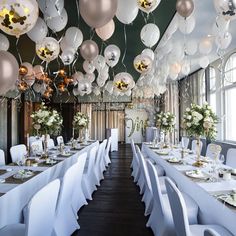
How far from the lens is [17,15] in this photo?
2.13 meters

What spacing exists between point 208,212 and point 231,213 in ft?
1.93

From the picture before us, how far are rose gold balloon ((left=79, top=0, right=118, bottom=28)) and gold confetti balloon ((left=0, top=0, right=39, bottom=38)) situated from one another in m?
0.49

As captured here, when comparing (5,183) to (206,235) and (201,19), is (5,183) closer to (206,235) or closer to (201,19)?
(206,235)

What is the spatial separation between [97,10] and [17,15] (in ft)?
2.42

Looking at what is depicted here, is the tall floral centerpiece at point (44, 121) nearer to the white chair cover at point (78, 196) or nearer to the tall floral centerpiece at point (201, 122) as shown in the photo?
the white chair cover at point (78, 196)

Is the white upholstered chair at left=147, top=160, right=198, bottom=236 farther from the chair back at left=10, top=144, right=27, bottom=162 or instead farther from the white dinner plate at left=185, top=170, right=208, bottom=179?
the chair back at left=10, top=144, right=27, bottom=162

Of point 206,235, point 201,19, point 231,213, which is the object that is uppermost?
point 201,19

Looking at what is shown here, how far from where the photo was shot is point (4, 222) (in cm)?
212

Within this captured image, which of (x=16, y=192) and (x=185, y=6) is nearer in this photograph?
(x=16, y=192)

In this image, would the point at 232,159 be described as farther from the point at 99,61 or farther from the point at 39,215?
the point at 39,215

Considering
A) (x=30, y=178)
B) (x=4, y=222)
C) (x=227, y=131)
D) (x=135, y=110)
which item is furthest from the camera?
(x=135, y=110)

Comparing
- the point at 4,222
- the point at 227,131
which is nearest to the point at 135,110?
the point at 227,131

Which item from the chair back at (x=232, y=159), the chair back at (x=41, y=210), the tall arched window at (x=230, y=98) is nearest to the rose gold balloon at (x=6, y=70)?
the chair back at (x=41, y=210)

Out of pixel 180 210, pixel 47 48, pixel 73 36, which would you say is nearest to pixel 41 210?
pixel 180 210
